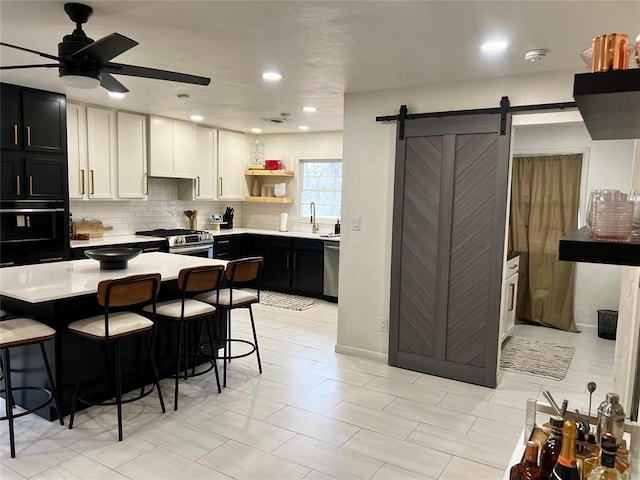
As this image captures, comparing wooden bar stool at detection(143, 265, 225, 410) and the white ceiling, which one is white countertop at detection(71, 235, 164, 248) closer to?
the white ceiling

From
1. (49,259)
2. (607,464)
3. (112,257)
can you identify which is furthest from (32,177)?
(607,464)

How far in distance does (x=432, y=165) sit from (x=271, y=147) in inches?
166

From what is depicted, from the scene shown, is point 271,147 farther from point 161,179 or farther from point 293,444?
point 293,444

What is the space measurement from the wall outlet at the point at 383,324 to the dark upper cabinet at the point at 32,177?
333 centimetres

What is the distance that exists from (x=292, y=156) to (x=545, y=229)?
379 centimetres

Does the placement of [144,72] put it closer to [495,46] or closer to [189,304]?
[189,304]

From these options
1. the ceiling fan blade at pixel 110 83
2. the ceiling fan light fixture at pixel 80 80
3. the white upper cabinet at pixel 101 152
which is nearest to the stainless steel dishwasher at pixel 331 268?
the white upper cabinet at pixel 101 152

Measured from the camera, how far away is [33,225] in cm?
455

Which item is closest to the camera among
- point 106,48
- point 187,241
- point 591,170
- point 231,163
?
point 106,48

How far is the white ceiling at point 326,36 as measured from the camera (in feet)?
7.84

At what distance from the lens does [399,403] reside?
3.49 meters

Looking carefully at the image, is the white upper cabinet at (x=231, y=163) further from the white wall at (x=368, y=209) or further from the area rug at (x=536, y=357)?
the area rug at (x=536, y=357)

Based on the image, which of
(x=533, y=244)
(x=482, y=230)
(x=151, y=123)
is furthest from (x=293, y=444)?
(x=151, y=123)

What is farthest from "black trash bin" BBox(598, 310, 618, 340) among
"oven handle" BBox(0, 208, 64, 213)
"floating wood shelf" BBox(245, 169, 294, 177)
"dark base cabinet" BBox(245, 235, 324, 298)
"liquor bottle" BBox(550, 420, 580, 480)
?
"oven handle" BBox(0, 208, 64, 213)
